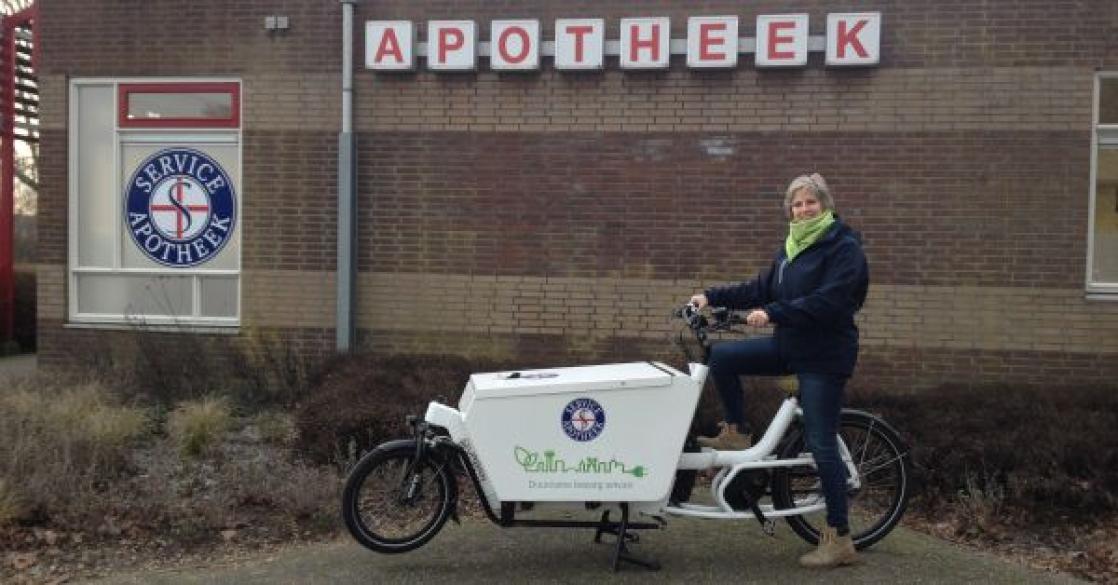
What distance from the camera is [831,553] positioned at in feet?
15.3

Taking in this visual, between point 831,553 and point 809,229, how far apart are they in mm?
1531

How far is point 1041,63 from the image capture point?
813 cm

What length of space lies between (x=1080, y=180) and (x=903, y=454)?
4.43 meters

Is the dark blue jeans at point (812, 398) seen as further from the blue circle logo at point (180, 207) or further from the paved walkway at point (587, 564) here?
the blue circle logo at point (180, 207)

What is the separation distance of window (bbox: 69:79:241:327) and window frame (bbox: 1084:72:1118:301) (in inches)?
294

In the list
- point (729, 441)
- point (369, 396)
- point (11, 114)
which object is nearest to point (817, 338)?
point (729, 441)

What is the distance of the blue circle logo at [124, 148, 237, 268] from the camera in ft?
30.5

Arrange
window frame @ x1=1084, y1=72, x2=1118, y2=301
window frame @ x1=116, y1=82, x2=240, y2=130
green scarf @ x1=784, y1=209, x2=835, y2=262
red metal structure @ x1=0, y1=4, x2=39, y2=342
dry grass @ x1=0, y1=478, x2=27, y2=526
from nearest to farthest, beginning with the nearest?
green scarf @ x1=784, y1=209, x2=835, y2=262 → dry grass @ x1=0, y1=478, x2=27, y2=526 → window frame @ x1=1084, y1=72, x2=1118, y2=301 → window frame @ x1=116, y1=82, x2=240, y2=130 → red metal structure @ x1=0, y1=4, x2=39, y2=342

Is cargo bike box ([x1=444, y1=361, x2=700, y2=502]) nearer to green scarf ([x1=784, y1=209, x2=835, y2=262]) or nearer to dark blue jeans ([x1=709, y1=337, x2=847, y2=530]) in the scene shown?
dark blue jeans ([x1=709, y1=337, x2=847, y2=530])

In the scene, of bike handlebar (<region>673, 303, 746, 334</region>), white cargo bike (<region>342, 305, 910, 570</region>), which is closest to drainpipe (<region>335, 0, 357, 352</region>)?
white cargo bike (<region>342, 305, 910, 570</region>)

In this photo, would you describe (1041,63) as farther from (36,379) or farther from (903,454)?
(36,379)

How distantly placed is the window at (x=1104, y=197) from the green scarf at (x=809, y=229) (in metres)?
4.82

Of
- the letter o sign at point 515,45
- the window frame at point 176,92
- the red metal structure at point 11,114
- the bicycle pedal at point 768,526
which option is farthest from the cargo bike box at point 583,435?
the red metal structure at point 11,114

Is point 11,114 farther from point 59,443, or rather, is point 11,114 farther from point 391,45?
point 59,443
